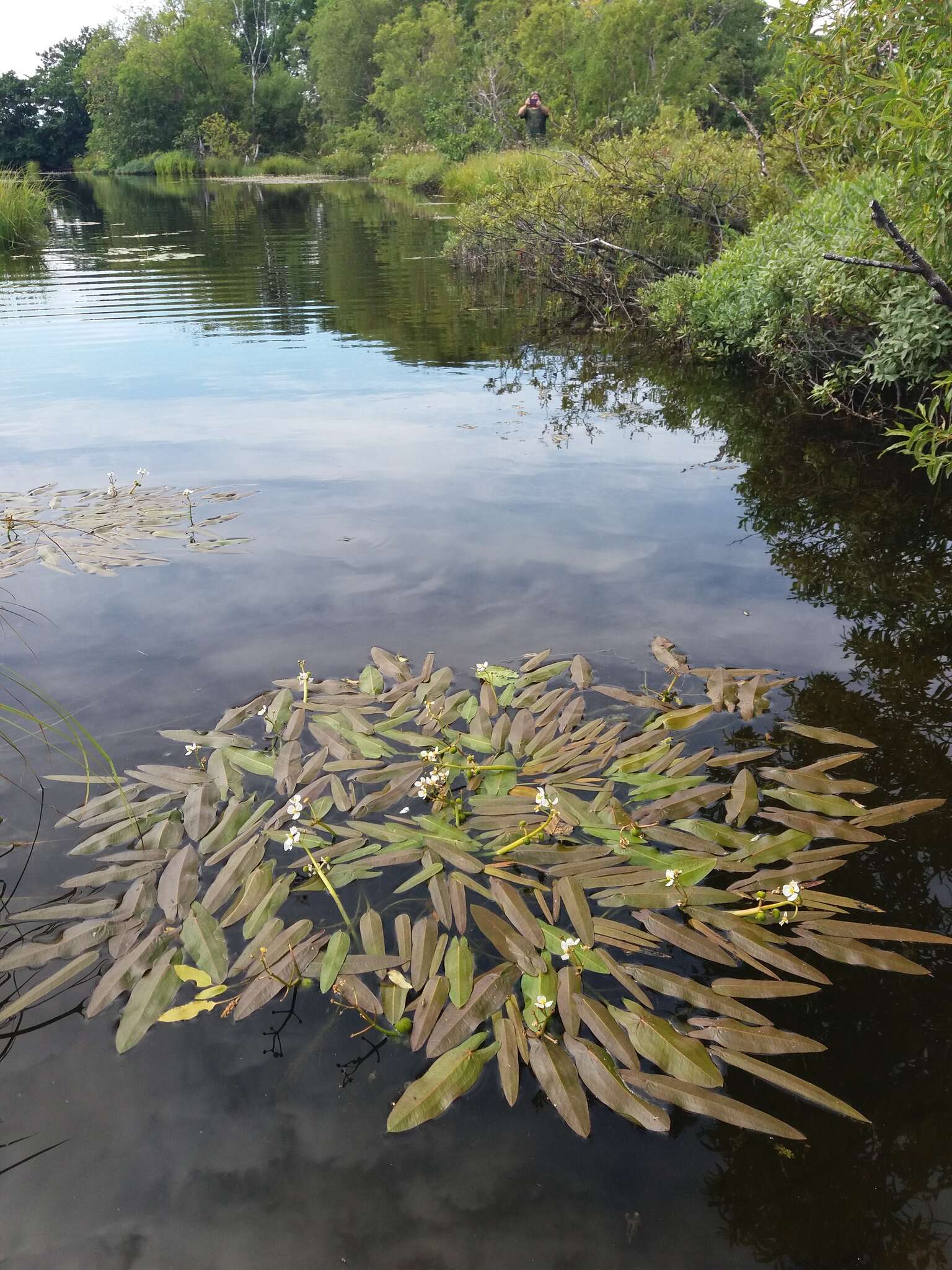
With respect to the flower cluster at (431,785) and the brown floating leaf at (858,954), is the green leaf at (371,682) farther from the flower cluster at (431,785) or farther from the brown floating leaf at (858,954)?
the brown floating leaf at (858,954)

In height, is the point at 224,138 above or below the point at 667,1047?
above

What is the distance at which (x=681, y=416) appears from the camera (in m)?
9.09

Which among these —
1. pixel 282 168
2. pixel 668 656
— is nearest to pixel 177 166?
pixel 282 168

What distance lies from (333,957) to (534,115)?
109ft

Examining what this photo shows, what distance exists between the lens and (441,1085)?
87.3 inches

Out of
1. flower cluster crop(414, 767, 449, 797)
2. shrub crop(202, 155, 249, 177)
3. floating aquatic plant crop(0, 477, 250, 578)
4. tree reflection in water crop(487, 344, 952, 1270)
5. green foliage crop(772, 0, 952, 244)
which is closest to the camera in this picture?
tree reflection in water crop(487, 344, 952, 1270)

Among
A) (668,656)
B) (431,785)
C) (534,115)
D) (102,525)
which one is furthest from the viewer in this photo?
(534,115)

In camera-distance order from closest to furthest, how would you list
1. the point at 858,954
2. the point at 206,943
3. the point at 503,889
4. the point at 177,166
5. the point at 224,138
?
the point at 858,954
the point at 206,943
the point at 503,889
the point at 177,166
the point at 224,138

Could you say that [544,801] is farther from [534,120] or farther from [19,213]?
[534,120]

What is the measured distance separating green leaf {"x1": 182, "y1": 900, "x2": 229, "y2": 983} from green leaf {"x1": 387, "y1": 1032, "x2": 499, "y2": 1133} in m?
0.77

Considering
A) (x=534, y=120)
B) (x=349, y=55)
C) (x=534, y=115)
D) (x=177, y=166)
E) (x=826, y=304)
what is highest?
(x=349, y=55)

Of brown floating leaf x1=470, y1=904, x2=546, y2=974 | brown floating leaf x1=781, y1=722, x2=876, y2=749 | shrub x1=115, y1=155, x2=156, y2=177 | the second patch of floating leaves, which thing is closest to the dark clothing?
brown floating leaf x1=781, y1=722, x2=876, y2=749

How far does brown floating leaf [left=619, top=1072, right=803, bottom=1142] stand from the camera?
6.77 ft

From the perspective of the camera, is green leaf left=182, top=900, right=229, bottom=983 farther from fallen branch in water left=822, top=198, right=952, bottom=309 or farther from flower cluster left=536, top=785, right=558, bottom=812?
fallen branch in water left=822, top=198, right=952, bottom=309
